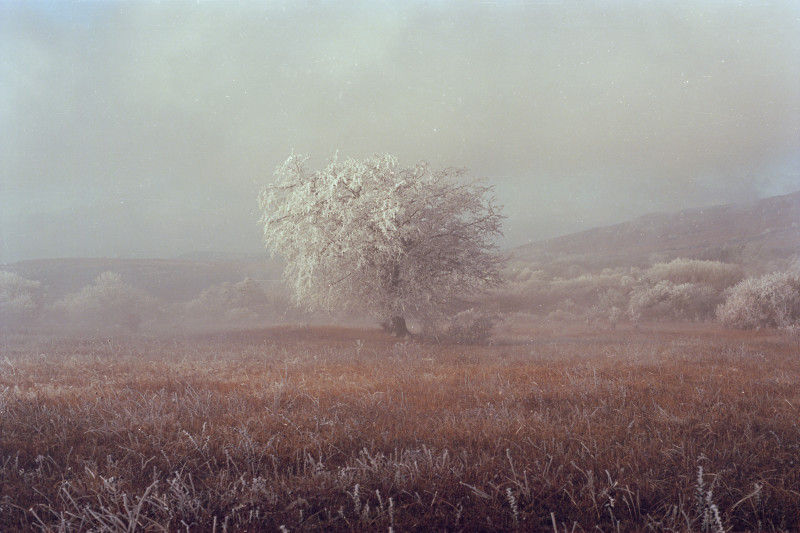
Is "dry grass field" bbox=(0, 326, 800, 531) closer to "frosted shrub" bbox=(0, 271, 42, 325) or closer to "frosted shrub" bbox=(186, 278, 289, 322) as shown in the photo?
"frosted shrub" bbox=(0, 271, 42, 325)

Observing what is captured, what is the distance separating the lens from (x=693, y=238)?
59.3 m

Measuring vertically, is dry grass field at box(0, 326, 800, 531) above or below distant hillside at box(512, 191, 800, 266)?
below

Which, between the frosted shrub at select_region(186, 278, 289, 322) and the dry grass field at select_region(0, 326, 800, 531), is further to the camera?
the frosted shrub at select_region(186, 278, 289, 322)

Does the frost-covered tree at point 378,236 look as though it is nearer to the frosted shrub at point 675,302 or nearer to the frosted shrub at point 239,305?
Result: the frosted shrub at point 675,302

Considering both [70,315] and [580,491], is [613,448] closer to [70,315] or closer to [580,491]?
[580,491]

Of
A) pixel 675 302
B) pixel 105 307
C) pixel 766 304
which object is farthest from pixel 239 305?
pixel 766 304

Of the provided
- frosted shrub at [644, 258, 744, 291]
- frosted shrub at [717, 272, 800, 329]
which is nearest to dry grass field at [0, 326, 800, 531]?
frosted shrub at [717, 272, 800, 329]

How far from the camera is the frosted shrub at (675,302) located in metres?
26.4

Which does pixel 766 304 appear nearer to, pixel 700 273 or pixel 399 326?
pixel 399 326

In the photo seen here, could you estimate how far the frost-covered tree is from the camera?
1800 cm

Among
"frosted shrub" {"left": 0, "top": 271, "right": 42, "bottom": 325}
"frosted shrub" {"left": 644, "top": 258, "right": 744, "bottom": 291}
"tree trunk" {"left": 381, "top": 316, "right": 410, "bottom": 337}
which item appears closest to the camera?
"tree trunk" {"left": 381, "top": 316, "right": 410, "bottom": 337}

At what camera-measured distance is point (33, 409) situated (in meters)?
6.47

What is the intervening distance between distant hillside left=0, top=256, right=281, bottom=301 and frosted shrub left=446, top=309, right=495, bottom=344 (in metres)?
31.1

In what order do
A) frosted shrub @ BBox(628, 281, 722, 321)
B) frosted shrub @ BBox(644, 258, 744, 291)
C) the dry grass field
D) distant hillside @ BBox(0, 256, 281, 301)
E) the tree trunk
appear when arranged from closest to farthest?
the dry grass field → the tree trunk → frosted shrub @ BBox(628, 281, 722, 321) → frosted shrub @ BBox(644, 258, 744, 291) → distant hillside @ BBox(0, 256, 281, 301)
